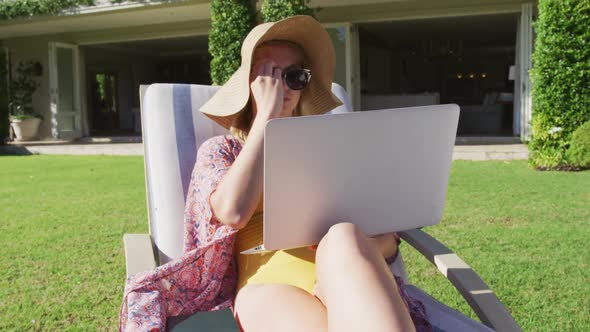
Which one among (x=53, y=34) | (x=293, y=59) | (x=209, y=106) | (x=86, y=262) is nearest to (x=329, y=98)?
(x=293, y=59)

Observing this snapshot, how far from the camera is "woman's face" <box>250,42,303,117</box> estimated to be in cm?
174

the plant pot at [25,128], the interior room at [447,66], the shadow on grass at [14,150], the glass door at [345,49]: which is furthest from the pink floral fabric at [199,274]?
the plant pot at [25,128]

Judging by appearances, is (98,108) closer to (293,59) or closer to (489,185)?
(489,185)

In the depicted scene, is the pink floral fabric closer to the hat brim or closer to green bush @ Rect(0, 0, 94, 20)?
the hat brim


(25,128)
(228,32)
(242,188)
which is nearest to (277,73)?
(242,188)

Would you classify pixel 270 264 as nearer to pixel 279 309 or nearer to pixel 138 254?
pixel 279 309

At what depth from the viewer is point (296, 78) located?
1722mm

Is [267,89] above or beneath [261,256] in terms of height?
above

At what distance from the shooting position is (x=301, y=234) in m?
1.31

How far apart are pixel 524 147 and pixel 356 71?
3863 millimetres

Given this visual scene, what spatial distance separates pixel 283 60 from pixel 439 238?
2.44 m

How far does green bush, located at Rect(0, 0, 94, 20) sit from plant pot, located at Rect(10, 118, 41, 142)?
2613 millimetres

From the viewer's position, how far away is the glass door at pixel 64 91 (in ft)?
42.6

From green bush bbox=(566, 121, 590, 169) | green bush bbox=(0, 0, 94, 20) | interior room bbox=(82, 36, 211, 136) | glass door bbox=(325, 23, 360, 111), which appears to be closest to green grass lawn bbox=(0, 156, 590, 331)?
green bush bbox=(566, 121, 590, 169)
